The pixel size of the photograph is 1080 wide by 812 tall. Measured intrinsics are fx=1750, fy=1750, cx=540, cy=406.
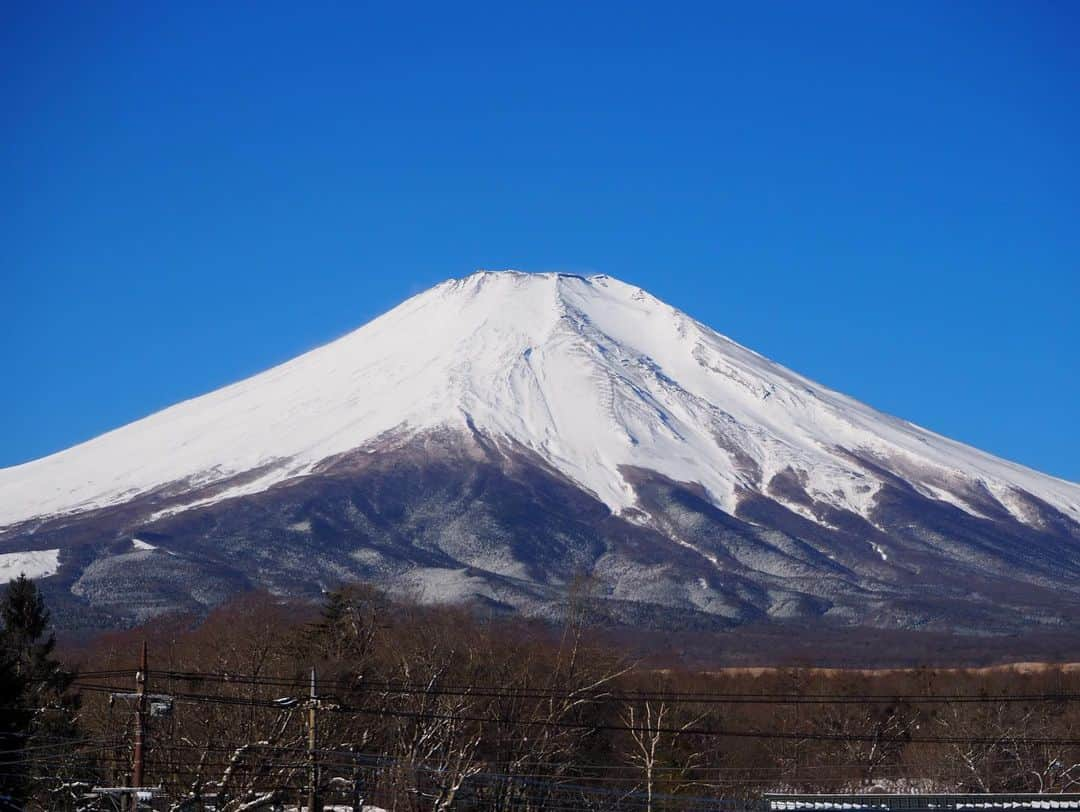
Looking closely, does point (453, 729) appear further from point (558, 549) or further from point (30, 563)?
point (558, 549)

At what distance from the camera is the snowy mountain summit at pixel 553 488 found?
126 metres

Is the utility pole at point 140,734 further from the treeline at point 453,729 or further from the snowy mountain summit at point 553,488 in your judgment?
the snowy mountain summit at point 553,488

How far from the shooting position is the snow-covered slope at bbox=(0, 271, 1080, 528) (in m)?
158

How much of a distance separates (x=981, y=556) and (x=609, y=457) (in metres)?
35.1

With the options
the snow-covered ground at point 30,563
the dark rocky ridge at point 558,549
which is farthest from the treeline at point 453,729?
the snow-covered ground at point 30,563

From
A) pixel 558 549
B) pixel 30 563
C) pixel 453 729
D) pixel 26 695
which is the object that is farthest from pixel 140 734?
pixel 558 549

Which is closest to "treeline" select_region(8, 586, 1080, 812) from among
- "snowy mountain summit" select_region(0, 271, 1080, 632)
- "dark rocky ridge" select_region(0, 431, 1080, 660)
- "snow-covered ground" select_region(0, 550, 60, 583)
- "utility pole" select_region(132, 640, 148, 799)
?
"utility pole" select_region(132, 640, 148, 799)

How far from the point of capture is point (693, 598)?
125m

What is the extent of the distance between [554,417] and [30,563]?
5684 cm

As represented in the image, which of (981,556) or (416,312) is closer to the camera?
(981,556)

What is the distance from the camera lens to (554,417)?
16650 centimetres

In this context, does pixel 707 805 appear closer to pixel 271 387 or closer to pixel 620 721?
pixel 620 721

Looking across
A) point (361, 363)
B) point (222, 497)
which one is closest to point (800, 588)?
point (222, 497)

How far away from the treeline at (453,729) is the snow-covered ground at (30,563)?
56.2 metres
